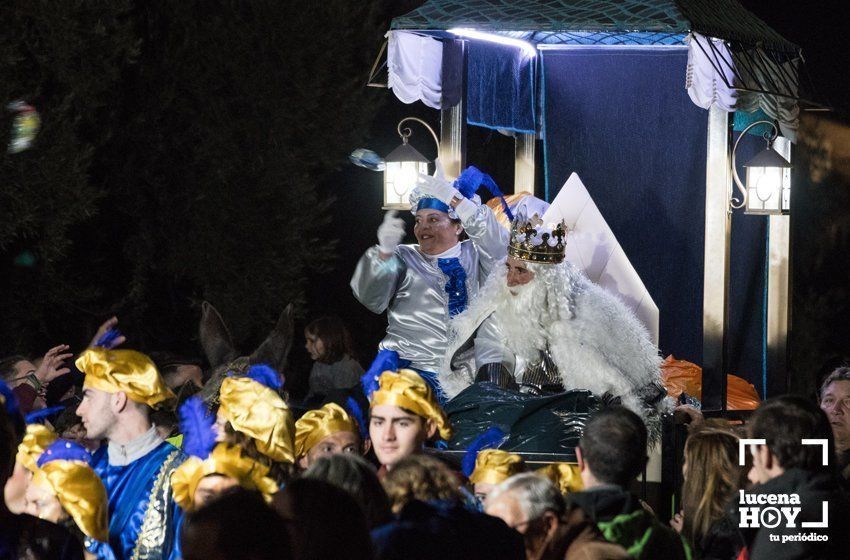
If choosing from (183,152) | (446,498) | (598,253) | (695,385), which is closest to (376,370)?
(446,498)

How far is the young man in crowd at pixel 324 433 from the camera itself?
5.25 m

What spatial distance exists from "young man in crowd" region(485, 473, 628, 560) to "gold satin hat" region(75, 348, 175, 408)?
161 cm

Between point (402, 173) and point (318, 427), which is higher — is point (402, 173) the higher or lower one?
the higher one

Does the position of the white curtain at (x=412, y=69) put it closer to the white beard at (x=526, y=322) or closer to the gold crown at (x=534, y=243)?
the gold crown at (x=534, y=243)

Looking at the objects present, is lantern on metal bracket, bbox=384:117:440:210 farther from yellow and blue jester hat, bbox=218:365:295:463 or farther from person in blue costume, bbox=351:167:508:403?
yellow and blue jester hat, bbox=218:365:295:463

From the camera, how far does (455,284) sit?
314 inches

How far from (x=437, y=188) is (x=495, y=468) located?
298cm

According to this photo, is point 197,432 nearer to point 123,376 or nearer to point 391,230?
point 123,376

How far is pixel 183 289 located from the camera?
11.1 m

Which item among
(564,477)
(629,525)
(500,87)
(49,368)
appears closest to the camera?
(629,525)

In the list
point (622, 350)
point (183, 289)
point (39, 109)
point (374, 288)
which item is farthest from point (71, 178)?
point (622, 350)

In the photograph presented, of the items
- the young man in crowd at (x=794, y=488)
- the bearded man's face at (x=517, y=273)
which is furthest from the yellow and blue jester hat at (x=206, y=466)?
the bearded man's face at (x=517, y=273)

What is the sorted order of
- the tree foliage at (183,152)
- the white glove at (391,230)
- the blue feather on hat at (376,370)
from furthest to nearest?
the tree foliage at (183,152) < the white glove at (391,230) < the blue feather on hat at (376,370)

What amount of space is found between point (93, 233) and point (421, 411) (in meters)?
5.70
